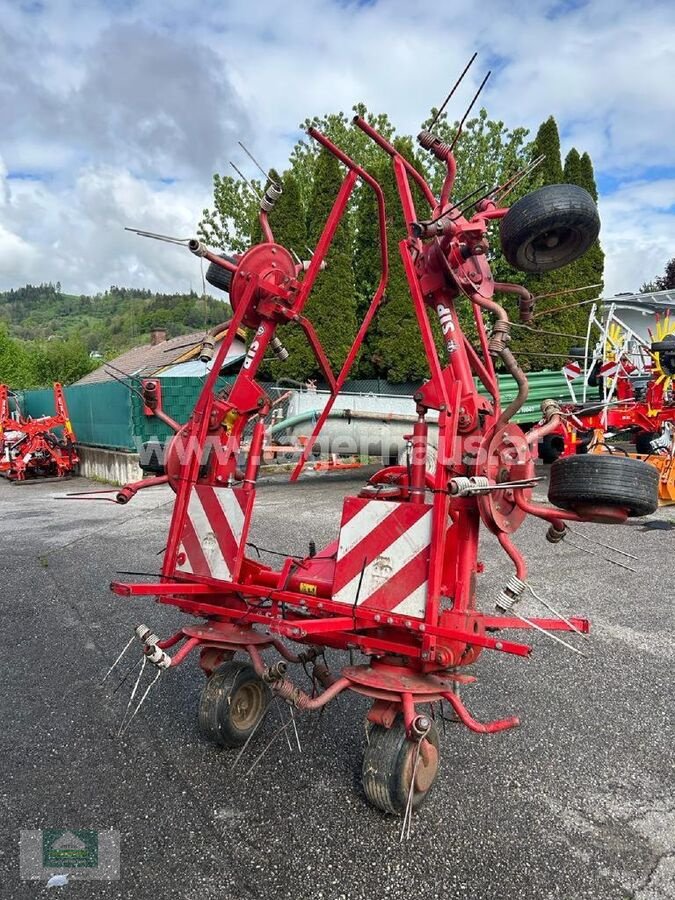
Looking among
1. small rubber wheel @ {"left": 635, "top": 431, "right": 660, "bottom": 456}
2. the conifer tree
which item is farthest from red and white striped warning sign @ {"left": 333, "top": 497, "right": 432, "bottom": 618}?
the conifer tree

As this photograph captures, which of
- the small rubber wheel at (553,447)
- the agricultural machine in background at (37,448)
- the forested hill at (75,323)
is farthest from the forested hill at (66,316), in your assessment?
the small rubber wheel at (553,447)

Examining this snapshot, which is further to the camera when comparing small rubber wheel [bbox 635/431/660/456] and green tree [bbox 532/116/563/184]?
green tree [bbox 532/116/563/184]

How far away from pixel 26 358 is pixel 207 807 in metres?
52.3

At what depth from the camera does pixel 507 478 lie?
306 cm

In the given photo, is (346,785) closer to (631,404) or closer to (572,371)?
(631,404)

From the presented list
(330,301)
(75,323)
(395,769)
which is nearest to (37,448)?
(330,301)

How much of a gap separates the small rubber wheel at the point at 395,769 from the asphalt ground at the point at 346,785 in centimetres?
12

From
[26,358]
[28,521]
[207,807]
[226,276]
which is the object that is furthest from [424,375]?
[26,358]

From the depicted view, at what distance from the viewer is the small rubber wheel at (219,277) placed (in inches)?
139

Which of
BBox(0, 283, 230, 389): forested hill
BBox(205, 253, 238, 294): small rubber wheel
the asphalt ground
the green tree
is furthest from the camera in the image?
the green tree

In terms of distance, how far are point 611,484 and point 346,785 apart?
A: 1840 millimetres

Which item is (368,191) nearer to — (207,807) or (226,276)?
(226,276)

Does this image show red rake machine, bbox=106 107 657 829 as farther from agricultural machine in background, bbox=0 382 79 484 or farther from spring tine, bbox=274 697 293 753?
agricultural machine in background, bbox=0 382 79 484

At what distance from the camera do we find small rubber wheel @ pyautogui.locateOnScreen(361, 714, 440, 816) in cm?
265
